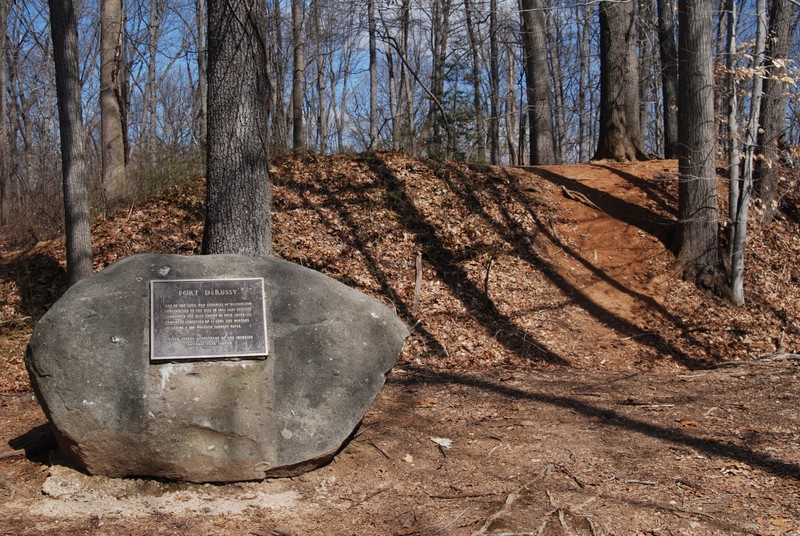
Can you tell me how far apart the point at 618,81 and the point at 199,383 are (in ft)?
38.8

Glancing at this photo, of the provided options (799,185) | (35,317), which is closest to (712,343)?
(799,185)

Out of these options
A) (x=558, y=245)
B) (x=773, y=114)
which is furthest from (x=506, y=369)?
(x=773, y=114)

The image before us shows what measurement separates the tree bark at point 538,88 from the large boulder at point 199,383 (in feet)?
37.8

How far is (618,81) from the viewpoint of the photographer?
13930mm

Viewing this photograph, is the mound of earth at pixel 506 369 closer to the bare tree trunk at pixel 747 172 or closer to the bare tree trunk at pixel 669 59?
the bare tree trunk at pixel 747 172

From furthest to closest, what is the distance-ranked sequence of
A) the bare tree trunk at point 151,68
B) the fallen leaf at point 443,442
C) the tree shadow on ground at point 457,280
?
1. the bare tree trunk at point 151,68
2. the tree shadow on ground at point 457,280
3. the fallen leaf at point 443,442

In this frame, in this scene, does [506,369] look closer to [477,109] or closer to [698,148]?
[698,148]

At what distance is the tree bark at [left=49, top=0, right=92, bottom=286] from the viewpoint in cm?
816

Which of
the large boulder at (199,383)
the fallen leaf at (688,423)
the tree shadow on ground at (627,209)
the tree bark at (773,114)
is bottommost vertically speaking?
the fallen leaf at (688,423)

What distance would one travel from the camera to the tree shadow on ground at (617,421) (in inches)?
194

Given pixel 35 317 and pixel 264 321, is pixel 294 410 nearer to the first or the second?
pixel 264 321

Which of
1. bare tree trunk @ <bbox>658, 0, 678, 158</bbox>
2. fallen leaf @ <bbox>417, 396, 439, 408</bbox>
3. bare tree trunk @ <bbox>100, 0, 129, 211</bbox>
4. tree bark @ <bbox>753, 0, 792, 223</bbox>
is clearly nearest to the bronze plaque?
fallen leaf @ <bbox>417, 396, 439, 408</bbox>

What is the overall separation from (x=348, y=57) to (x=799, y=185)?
79.8 feet

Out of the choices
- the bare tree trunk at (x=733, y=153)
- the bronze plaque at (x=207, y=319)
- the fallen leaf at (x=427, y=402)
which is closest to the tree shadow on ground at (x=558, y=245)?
the bare tree trunk at (x=733, y=153)
